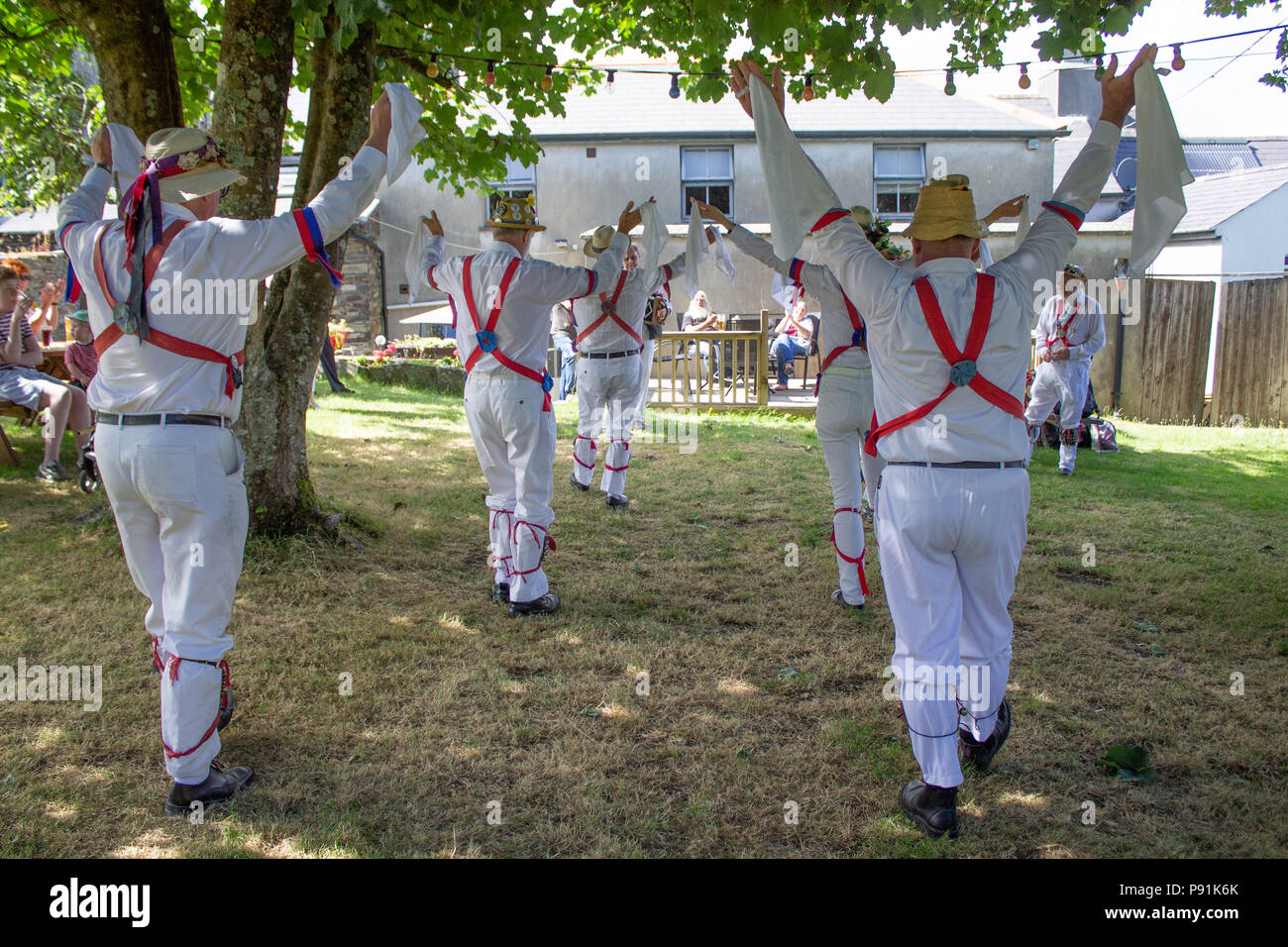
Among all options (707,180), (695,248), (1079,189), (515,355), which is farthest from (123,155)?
(707,180)

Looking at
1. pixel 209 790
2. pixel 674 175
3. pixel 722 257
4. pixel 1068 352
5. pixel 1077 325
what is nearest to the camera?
pixel 209 790

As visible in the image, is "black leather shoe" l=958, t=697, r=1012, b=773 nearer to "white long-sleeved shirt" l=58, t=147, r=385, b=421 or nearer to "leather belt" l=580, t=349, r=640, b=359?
"white long-sleeved shirt" l=58, t=147, r=385, b=421

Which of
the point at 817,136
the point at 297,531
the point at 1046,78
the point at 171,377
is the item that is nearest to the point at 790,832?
the point at 171,377

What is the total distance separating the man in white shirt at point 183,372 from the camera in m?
3.03

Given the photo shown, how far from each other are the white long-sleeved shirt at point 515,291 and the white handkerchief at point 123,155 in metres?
1.56

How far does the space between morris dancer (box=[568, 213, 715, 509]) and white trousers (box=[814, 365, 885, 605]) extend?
255 centimetres

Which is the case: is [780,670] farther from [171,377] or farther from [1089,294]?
[1089,294]

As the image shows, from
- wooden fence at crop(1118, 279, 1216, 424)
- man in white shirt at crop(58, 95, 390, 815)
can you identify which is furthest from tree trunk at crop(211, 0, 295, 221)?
wooden fence at crop(1118, 279, 1216, 424)

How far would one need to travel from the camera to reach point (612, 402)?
811 cm

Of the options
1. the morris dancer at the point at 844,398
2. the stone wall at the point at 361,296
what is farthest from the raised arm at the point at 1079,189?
the stone wall at the point at 361,296

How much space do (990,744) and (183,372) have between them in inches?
133

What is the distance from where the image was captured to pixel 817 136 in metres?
21.2

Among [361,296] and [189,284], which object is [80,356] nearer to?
[189,284]

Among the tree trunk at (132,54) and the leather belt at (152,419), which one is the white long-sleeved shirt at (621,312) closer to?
the tree trunk at (132,54)
